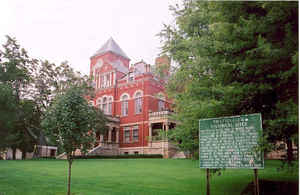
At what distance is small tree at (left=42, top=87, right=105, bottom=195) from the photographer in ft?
34.9

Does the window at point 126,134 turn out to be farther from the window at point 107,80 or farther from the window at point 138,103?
the window at point 107,80

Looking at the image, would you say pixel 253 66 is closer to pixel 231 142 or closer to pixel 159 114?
pixel 231 142

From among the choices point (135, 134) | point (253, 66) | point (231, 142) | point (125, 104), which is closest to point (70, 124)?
point (231, 142)

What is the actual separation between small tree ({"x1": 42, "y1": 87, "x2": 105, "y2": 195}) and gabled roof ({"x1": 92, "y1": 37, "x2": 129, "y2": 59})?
37601 mm

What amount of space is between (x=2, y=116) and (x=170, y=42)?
9.77m

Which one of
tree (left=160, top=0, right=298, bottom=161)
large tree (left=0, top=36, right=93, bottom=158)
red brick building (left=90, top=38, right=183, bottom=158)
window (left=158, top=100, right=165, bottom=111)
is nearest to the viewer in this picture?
tree (left=160, top=0, right=298, bottom=161)

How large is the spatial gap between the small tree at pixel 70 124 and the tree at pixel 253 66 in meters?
4.13

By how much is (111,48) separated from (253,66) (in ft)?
140

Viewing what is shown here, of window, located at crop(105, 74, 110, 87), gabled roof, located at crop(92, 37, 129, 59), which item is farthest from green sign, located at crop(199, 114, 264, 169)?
gabled roof, located at crop(92, 37, 129, 59)

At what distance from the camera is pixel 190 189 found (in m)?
11.7

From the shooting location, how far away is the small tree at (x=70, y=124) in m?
10.6

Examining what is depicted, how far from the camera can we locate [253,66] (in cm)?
775

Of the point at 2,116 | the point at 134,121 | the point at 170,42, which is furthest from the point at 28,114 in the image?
the point at 170,42

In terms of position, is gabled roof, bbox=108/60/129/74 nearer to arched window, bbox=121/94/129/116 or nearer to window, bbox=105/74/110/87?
window, bbox=105/74/110/87
